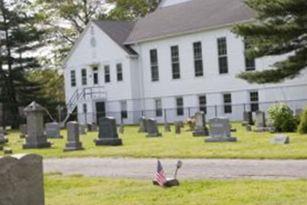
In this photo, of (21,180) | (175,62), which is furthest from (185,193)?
(175,62)

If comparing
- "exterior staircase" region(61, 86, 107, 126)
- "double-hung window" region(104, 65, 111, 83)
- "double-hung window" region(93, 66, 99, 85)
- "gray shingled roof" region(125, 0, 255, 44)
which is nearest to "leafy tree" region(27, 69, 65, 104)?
"exterior staircase" region(61, 86, 107, 126)

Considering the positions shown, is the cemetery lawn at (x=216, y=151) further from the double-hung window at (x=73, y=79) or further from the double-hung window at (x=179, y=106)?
the double-hung window at (x=73, y=79)

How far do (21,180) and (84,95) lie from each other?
5318 centimetres

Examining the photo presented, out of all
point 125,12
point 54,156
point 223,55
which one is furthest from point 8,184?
point 125,12

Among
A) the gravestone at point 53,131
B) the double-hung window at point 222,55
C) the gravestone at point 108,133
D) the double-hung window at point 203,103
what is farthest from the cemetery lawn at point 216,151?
the double-hung window at point 203,103

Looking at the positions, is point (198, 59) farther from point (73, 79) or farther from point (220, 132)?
point (220, 132)

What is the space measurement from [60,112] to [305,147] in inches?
1721

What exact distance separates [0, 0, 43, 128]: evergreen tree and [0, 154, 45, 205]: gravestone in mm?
54645

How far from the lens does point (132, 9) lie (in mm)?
78125

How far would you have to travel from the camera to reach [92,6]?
255 feet

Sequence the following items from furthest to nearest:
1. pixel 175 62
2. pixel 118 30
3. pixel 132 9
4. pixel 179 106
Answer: pixel 132 9 → pixel 118 30 → pixel 175 62 → pixel 179 106

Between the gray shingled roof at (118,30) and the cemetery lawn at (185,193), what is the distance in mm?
44881

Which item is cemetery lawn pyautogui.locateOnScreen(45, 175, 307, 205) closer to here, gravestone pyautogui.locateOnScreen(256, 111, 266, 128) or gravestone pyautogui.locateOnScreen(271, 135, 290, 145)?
gravestone pyautogui.locateOnScreen(271, 135, 290, 145)

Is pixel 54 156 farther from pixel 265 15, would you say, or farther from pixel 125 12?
pixel 125 12
